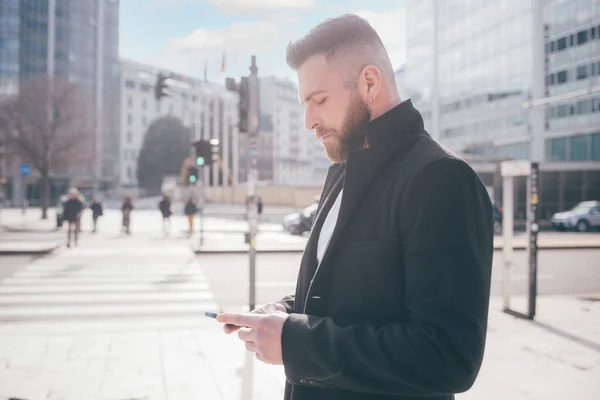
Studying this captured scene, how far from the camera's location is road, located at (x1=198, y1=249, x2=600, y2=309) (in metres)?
10.3

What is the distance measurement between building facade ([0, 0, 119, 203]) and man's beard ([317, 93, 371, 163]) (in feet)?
213

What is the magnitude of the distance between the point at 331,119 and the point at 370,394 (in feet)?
2.44

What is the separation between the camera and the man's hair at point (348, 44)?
153 centimetres

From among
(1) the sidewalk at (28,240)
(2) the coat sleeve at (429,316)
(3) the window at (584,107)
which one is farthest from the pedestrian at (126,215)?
(3) the window at (584,107)

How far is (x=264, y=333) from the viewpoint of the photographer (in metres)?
1.43

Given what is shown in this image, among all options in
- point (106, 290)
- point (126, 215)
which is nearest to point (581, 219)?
point (126, 215)

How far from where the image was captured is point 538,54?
47.6 m

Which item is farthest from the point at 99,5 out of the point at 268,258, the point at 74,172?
the point at 268,258

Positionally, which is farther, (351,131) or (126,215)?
(126,215)

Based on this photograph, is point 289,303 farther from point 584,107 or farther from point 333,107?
point 584,107

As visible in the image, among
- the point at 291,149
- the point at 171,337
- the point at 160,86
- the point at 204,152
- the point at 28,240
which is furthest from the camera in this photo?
the point at 291,149

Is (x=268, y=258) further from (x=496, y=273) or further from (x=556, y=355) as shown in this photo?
(x=556, y=355)

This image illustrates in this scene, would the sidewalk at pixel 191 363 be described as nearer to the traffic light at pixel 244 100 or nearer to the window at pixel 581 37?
the traffic light at pixel 244 100

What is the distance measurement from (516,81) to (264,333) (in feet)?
177
